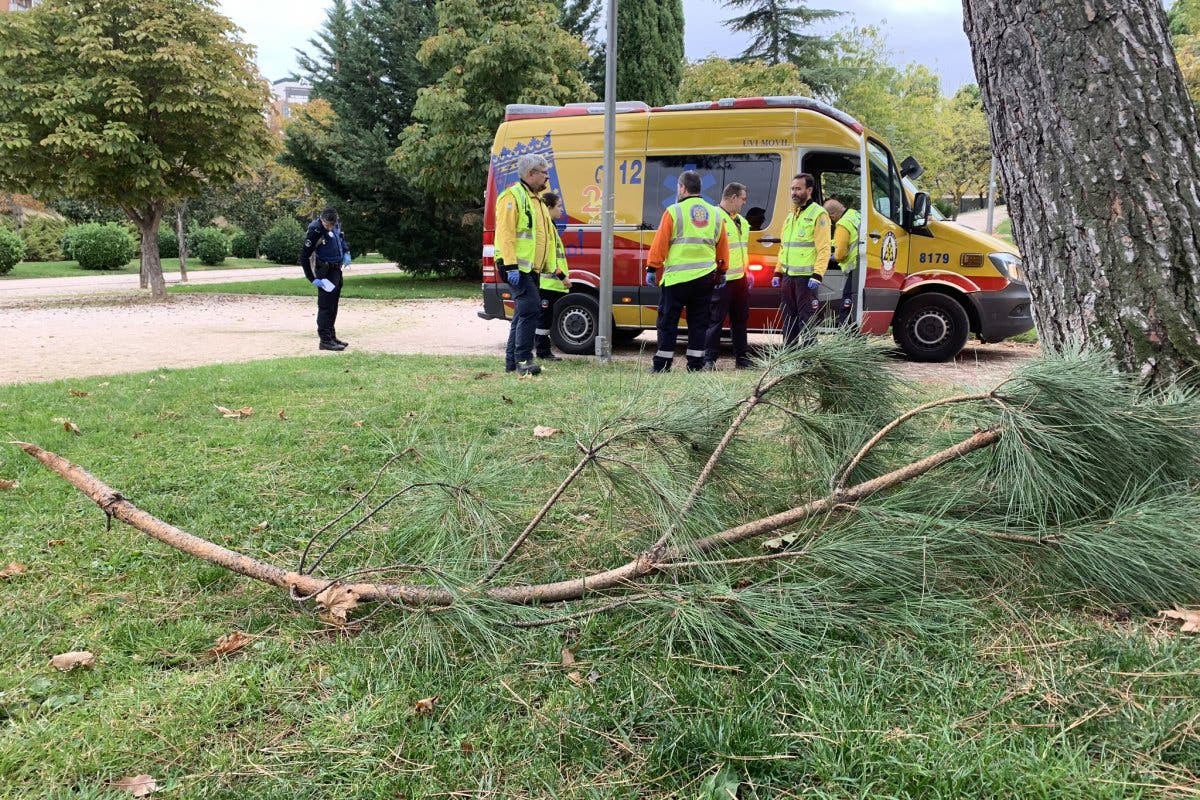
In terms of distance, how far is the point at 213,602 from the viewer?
243 cm

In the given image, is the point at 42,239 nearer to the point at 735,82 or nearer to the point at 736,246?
the point at 735,82

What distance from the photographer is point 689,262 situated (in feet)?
23.2

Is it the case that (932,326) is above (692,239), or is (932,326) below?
below

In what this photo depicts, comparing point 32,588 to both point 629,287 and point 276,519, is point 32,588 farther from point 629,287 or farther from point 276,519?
point 629,287

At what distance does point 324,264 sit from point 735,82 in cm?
1941

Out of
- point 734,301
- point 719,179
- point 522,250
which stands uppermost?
point 719,179

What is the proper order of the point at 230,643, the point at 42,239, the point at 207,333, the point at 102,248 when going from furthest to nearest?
the point at 42,239, the point at 102,248, the point at 207,333, the point at 230,643

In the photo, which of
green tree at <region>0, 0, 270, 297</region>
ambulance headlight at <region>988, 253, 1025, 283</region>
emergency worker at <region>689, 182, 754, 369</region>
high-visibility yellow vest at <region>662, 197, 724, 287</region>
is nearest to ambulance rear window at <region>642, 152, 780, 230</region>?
emergency worker at <region>689, 182, 754, 369</region>

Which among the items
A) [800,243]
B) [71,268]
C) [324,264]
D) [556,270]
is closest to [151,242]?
[324,264]

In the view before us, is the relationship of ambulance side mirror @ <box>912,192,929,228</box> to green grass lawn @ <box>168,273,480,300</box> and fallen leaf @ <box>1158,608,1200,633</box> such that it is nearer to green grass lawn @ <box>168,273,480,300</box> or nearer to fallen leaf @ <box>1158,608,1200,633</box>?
fallen leaf @ <box>1158,608,1200,633</box>

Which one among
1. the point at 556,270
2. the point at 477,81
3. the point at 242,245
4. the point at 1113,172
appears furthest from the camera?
the point at 242,245

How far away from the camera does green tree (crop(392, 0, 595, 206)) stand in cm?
1838

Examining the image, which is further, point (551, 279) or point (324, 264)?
point (324, 264)

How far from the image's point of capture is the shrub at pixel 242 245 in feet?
138
